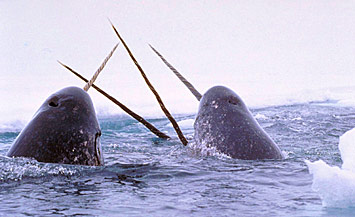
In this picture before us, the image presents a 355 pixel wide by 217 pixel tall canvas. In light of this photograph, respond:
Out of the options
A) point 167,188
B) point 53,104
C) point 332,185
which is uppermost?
point 53,104

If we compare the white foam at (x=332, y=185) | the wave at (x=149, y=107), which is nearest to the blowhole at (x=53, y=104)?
the white foam at (x=332, y=185)

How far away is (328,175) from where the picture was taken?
11.1 ft

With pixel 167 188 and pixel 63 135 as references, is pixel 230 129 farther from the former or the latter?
pixel 63 135

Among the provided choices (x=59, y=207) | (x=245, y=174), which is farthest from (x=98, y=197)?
(x=245, y=174)

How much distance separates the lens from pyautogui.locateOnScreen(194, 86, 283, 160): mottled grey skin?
17.1 ft

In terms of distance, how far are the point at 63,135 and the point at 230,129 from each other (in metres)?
2.03

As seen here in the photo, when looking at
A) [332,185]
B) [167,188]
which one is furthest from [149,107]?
[332,185]

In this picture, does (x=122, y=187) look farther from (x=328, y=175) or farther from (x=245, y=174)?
(x=328, y=175)

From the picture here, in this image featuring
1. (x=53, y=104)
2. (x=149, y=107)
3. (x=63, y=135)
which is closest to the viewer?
(x=63, y=135)

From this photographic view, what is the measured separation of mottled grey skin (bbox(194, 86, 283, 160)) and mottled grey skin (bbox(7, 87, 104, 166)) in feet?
4.79

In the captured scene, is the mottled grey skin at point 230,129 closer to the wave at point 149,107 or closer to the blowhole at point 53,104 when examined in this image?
the blowhole at point 53,104

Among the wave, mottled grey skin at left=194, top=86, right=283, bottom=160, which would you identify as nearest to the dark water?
mottled grey skin at left=194, top=86, right=283, bottom=160

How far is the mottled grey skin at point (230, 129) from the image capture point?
A: 206 inches

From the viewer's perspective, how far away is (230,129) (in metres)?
5.42
